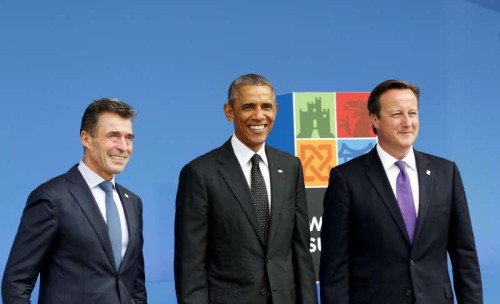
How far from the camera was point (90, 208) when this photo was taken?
2.47 meters

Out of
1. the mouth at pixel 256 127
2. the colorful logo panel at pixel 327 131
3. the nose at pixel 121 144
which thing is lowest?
the nose at pixel 121 144

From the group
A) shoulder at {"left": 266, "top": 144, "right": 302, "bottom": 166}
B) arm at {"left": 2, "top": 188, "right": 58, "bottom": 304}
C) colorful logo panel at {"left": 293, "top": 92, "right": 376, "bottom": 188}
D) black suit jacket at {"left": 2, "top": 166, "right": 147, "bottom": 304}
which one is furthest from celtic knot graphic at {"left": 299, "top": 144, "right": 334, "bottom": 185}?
arm at {"left": 2, "top": 188, "right": 58, "bottom": 304}

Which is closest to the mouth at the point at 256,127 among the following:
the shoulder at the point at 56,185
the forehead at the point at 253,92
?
the forehead at the point at 253,92

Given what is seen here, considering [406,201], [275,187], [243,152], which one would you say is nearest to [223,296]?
[275,187]

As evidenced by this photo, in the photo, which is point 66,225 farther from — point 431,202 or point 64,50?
point 64,50

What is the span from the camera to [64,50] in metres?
4.88

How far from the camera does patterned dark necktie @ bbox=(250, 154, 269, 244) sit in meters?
2.58

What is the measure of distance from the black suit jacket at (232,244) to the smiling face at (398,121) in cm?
43

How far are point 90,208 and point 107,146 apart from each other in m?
0.23

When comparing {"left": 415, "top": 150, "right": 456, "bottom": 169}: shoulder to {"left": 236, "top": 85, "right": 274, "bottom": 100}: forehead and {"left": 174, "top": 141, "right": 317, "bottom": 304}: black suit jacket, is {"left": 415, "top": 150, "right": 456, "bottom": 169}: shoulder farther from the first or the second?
{"left": 236, "top": 85, "right": 274, "bottom": 100}: forehead

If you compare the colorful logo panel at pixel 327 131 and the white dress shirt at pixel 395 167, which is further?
the colorful logo panel at pixel 327 131

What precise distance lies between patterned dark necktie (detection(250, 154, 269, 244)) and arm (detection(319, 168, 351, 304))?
236mm

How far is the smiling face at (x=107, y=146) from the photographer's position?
2.54m

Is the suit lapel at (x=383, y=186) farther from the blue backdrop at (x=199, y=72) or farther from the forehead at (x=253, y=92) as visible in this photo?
the blue backdrop at (x=199, y=72)
